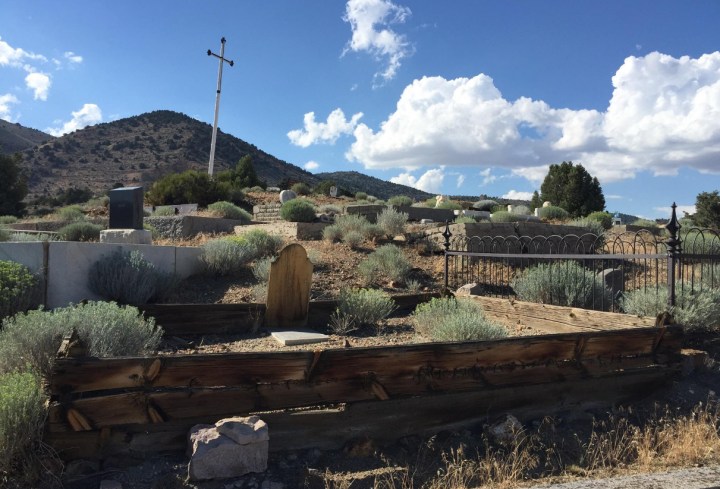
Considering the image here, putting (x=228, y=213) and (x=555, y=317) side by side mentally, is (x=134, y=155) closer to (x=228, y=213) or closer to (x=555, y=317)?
(x=228, y=213)

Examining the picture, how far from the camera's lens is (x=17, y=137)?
244ft

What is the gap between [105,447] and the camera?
316 cm

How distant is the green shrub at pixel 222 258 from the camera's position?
371 inches

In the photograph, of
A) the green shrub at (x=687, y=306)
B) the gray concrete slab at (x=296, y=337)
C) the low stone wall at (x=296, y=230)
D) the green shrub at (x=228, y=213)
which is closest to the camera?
the green shrub at (x=687, y=306)

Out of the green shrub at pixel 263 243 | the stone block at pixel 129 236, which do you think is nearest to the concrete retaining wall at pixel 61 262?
the stone block at pixel 129 236

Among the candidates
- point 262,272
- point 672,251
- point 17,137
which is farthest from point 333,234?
point 17,137

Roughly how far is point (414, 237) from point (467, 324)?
8.03 metres

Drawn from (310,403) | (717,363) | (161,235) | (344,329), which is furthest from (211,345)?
(161,235)

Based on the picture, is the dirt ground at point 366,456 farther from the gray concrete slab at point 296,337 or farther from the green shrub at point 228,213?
the green shrub at point 228,213

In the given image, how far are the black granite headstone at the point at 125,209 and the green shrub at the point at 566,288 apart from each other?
24.0ft

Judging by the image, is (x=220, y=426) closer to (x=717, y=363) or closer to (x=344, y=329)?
(x=344, y=329)

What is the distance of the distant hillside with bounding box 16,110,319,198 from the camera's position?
55438 millimetres

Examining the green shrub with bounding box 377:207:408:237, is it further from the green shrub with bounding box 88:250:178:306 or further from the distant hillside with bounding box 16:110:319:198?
the distant hillside with bounding box 16:110:319:198

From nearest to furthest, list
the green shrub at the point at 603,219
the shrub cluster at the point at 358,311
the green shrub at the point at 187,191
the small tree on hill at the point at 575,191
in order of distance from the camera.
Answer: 1. the shrub cluster at the point at 358,311
2. the green shrub at the point at 603,219
3. the green shrub at the point at 187,191
4. the small tree on hill at the point at 575,191
